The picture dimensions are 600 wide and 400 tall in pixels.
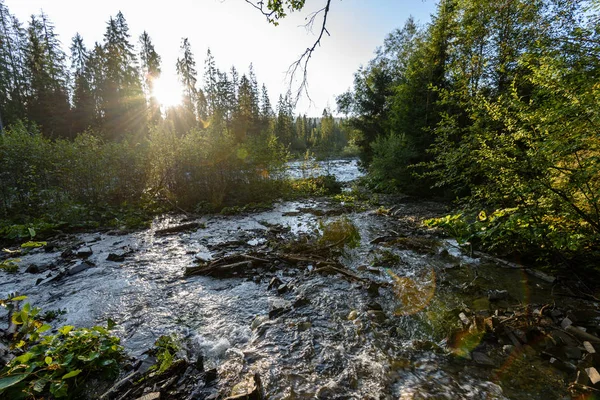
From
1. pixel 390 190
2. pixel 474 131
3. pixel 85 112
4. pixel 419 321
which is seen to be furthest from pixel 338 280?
pixel 85 112

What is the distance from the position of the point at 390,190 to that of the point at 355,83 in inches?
685

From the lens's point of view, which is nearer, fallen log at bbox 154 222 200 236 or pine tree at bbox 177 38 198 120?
fallen log at bbox 154 222 200 236

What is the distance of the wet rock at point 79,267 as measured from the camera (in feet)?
18.3

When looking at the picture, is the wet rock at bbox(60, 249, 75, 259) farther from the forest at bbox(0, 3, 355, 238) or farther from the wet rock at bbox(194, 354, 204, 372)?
the wet rock at bbox(194, 354, 204, 372)

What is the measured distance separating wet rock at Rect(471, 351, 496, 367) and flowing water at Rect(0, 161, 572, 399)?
0.07 m

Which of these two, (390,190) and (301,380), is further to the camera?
(390,190)

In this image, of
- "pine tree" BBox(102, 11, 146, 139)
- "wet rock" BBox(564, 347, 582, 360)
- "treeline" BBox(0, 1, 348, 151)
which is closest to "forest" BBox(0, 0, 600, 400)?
"wet rock" BBox(564, 347, 582, 360)

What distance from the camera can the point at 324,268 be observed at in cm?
558

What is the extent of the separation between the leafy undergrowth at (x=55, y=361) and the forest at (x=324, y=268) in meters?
0.02

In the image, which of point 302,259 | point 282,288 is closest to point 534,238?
point 302,259

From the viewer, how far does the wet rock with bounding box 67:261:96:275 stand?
557cm

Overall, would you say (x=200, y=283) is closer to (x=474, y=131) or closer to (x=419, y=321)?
(x=419, y=321)

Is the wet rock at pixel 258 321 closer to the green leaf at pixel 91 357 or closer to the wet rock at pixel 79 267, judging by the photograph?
the green leaf at pixel 91 357

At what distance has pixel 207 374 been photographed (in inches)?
110
